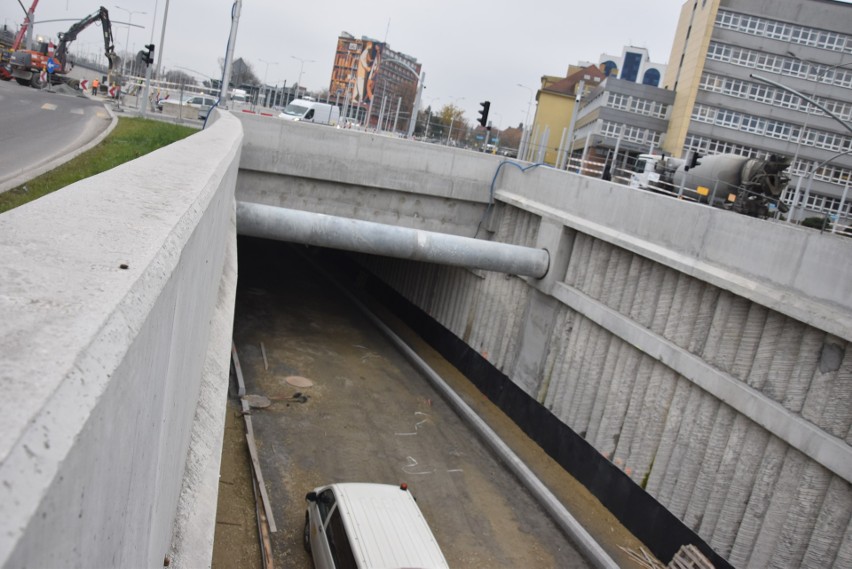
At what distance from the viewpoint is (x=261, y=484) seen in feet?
37.3

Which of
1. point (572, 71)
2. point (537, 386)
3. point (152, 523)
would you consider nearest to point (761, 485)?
point (537, 386)

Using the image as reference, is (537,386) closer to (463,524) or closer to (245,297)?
(463,524)

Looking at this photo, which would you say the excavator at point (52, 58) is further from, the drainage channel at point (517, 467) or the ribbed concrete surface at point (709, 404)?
the ribbed concrete surface at point (709, 404)

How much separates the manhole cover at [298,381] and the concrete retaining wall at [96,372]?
1289 cm

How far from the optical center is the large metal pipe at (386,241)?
15859mm

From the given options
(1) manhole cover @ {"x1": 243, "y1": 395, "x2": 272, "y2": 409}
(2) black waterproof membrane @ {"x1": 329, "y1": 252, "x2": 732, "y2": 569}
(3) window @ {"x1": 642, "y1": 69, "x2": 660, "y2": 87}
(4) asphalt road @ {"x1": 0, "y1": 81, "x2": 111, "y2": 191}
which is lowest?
(1) manhole cover @ {"x1": 243, "y1": 395, "x2": 272, "y2": 409}

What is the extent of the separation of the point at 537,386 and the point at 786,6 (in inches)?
2278

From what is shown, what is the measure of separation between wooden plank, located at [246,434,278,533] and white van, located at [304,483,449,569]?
533 mm

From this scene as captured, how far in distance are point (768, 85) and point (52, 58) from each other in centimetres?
5621

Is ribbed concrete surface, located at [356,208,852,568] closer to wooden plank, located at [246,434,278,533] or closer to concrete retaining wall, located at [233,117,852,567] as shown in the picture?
concrete retaining wall, located at [233,117,852,567]

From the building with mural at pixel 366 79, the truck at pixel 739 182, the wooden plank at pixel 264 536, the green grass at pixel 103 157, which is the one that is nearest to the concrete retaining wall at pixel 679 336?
the truck at pixel 739 182

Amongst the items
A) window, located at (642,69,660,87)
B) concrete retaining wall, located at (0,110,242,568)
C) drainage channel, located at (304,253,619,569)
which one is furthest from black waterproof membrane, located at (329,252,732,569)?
window, located at (642,69,660,87)

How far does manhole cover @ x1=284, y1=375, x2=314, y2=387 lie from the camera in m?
16.6

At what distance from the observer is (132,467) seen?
1915 millimetres
